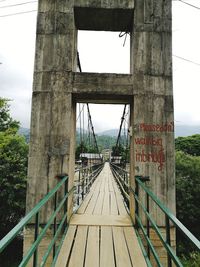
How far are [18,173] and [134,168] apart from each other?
12233 millimetres

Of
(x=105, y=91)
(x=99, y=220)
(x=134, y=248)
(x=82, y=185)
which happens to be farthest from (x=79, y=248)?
(x=82, y=185)

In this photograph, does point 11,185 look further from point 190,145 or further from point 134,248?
point 190,145

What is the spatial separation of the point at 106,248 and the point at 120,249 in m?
0.19

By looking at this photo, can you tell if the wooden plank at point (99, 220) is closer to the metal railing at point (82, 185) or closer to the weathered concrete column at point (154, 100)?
the weathered concrete column at point (154, 100)

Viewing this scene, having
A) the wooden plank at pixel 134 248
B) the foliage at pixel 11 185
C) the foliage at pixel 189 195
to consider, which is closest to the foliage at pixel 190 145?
the foliage at pixel 189 195

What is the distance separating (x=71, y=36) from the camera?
4250 mm

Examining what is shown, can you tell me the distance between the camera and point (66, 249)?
10.4ft

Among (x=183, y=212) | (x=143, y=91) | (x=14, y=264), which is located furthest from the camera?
(x=183, y=212)

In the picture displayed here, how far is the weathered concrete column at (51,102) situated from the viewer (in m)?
3.93

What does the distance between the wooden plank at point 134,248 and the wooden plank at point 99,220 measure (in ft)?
0.93

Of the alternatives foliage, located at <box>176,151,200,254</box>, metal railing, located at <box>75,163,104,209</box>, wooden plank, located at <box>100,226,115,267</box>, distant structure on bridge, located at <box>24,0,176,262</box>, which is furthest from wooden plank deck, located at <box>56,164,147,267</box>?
foliage, located at <box>176,151,200,254</box>

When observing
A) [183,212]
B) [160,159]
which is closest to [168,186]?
[160,159]

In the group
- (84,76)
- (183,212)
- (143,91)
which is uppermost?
(84,76)

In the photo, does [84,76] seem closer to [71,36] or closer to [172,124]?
[71,36]
